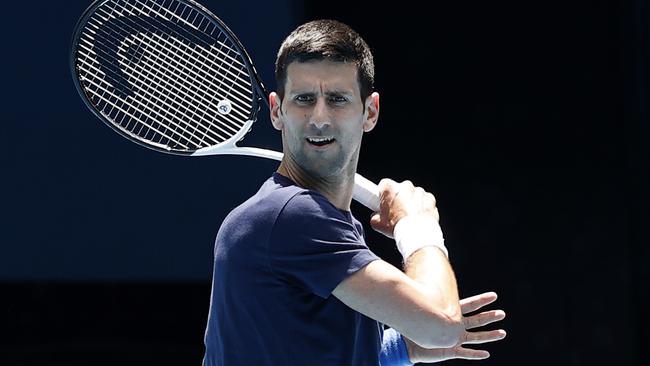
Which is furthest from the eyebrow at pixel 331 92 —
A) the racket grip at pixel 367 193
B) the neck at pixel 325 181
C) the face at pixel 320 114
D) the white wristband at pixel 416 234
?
the racket grip at pixel 367 193

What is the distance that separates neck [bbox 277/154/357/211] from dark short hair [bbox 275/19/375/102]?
127mm

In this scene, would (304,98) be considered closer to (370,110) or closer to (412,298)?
(370,110)

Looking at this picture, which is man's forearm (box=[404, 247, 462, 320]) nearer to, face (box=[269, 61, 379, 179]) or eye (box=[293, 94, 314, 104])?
face (box=[269, 61, 379, 179])

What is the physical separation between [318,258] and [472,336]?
0.54 m

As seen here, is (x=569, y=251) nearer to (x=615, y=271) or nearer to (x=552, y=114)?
(x=615, y=271)

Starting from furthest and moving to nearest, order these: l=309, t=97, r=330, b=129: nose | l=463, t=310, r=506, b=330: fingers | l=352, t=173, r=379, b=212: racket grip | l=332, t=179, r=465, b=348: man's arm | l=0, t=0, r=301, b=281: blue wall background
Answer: l=0, t=0, r=301, b=281: blue wall background < l=352, t=173, r=379, b=212: racket grip < l=463, t=310, r=506, b=330: fingers < l=309, t=97, r=330, b=129: nose < l=332, t=179, r=465, b=348: man's arm

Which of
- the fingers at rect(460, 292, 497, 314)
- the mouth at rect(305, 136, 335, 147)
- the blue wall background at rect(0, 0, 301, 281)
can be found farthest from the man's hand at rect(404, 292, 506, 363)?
the blue wall background at rect(0, 0, 301, 281)

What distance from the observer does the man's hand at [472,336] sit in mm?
2426

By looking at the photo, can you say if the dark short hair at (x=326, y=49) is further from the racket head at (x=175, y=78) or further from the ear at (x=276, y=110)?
the racket head at (x=175, y=78)

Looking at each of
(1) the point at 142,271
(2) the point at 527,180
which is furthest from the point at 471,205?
(1) the point at 142,271

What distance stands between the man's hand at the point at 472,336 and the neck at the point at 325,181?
1.10ft

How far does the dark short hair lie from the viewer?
220 cm

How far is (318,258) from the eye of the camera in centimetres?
206

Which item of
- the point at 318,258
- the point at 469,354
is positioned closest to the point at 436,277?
the point at 318,258
